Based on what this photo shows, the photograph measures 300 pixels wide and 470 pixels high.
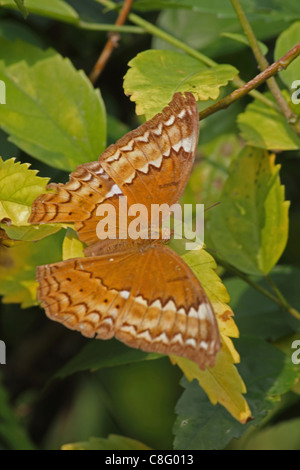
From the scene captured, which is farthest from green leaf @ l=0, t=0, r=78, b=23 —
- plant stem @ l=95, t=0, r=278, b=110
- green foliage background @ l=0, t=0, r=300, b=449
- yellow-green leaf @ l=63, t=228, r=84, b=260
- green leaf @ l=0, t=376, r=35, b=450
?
green leaf @ l=0, t=376, r=35, b=450

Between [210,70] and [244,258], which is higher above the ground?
[210,70]

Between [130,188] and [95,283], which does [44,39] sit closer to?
[130,188]

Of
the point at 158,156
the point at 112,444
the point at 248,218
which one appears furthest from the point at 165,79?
the point at 112,444

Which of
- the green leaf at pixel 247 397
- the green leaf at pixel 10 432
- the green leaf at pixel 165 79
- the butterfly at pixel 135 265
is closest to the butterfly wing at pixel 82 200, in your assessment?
the butterfly at pixel 135 265

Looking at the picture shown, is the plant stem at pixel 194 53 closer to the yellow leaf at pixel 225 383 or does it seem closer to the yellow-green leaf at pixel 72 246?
the yellow-green leaf at pixel 72 246

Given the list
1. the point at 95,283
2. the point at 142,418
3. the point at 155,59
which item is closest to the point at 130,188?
the point at 95,283
